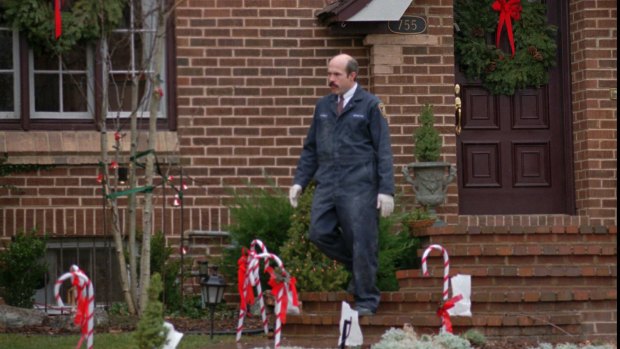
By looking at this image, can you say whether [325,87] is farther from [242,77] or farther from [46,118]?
[46,118]

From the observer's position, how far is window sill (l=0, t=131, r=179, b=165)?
12531 millimetres

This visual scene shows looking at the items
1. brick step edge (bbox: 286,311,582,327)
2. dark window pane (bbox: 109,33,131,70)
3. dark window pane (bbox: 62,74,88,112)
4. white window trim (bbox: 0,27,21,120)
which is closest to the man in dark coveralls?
brick step edge (bbox: 286,311,582,327)

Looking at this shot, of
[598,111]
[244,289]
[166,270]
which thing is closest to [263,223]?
[166,270]

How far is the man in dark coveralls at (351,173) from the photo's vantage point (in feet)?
32.2

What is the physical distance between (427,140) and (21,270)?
3.69 meters

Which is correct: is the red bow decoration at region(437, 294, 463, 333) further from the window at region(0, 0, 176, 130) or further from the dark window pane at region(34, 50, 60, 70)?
the dark window pane at region(34, 50, 60, 70)

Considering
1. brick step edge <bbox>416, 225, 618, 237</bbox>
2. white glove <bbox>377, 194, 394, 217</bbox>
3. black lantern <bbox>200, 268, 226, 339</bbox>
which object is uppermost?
white glove <bbox>377, 194, 394, 217</bbox>

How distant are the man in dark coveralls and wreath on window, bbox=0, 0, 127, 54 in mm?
3205

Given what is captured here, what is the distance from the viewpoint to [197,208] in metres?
12.8

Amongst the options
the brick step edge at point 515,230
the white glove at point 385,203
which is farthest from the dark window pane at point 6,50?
the white glove at point 385,203

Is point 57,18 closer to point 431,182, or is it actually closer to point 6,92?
point 6,92

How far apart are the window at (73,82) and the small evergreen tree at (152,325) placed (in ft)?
16.8

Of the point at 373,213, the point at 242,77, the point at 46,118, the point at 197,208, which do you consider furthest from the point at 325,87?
the point at 373,213

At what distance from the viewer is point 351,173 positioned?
9828mm
